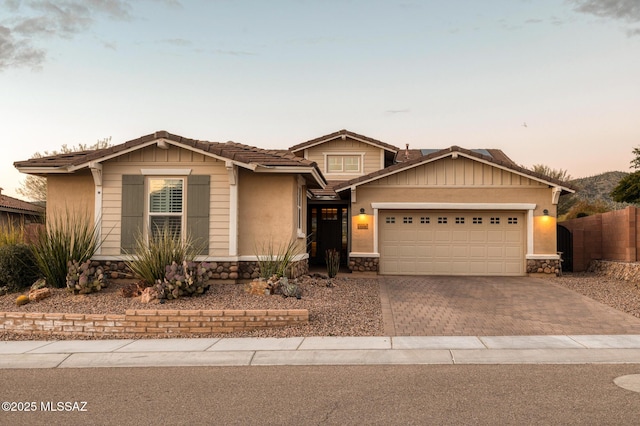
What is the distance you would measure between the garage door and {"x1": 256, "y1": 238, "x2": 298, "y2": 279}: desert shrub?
4.87m

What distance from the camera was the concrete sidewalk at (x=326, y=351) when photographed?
24.2 ft

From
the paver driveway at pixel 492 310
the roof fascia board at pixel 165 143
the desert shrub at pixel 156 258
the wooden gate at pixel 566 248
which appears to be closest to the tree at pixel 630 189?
the wooden gate at pixel 566 248

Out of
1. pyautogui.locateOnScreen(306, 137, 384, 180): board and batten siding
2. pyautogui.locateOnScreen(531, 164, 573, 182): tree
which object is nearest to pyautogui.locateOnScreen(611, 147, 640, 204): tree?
pyautogui.locateOnScreen(531, 164, 573, 182): tree

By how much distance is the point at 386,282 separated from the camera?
622 inches

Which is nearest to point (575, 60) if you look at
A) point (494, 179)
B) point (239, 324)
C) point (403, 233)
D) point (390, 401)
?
point (494, 179)

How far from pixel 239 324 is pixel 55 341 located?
325cm

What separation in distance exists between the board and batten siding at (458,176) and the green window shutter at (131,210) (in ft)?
27.6

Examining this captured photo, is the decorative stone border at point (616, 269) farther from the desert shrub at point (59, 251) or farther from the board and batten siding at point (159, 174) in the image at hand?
the desert shrub at point (59, 251)

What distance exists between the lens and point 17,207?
28672mm

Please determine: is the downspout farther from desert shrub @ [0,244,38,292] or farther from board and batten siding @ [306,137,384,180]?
board and batten siding @ [306,137,384,180]

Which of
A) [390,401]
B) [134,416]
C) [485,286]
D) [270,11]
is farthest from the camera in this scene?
[270,11]

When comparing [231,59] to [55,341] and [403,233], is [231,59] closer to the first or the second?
[403,233]

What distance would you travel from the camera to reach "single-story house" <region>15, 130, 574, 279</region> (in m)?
13.7

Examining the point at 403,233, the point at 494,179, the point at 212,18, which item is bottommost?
the point at 403,233
